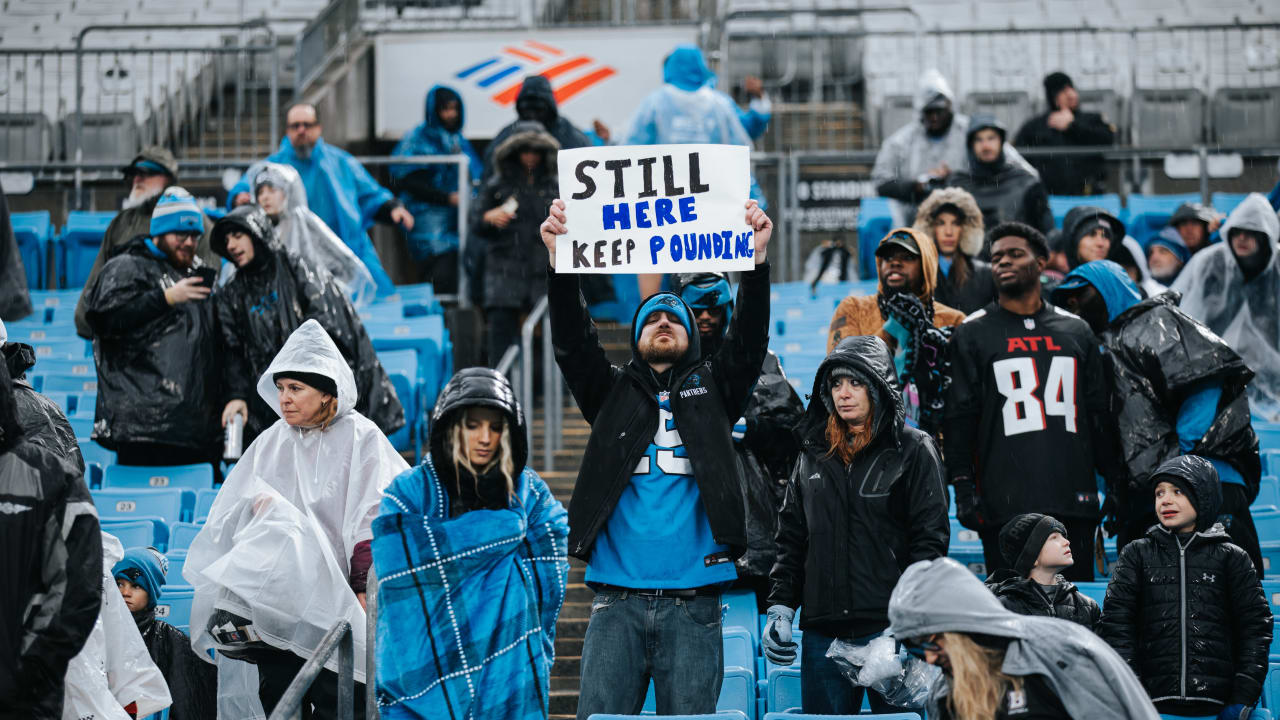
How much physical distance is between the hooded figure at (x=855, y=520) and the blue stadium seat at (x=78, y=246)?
8.98m

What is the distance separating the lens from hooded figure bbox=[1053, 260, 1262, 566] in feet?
21.7

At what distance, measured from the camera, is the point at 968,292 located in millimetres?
8203

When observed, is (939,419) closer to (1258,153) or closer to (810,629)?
(810,629)

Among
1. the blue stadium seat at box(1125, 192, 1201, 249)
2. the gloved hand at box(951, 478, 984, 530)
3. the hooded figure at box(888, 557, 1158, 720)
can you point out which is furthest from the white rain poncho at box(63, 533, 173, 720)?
the blue stadium seat at box(1125, 192, 1201, 249)

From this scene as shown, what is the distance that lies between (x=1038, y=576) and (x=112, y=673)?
3.00 metres

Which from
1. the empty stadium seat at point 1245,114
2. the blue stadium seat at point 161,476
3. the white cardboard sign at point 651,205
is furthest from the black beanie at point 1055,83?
the blue stadium seat at point 161,476

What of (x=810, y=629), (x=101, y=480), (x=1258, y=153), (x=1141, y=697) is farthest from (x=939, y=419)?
(x=1258, y=153)

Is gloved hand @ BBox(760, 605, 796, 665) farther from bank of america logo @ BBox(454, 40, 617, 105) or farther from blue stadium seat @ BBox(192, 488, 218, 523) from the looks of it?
bank of america logo @ BBox(454, 40, 617, 105)

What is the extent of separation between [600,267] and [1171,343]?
2.60 metres

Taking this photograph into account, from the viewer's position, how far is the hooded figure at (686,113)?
10.5 meters

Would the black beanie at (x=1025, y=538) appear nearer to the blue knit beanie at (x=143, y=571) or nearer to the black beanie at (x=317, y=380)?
the black beanie at (x=317, y=380)

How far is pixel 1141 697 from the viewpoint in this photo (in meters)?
3.84

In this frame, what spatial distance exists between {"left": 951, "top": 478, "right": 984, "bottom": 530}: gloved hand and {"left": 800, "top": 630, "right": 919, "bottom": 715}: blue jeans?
50.5 inches

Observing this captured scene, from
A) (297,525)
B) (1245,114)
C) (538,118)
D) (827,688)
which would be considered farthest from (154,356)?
(1245,114)
